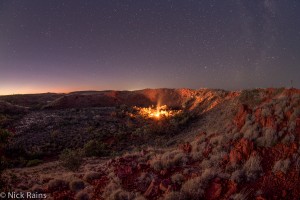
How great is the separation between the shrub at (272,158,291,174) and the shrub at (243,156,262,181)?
0.52 m

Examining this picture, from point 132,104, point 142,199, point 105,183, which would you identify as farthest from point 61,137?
point 132,104

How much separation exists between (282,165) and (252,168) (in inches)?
38.2

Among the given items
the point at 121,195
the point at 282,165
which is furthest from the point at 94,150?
the point at 282,165

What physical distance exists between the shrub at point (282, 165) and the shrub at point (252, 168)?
0.52 metres

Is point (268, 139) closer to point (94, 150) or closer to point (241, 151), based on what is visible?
point (241, 151)

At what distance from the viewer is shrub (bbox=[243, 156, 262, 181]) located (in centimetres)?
875

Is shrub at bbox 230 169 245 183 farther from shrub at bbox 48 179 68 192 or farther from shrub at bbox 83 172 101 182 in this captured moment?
shrub at bbox 48 179 68 192

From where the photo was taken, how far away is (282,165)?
879cm

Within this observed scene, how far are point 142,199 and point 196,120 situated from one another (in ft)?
88.3

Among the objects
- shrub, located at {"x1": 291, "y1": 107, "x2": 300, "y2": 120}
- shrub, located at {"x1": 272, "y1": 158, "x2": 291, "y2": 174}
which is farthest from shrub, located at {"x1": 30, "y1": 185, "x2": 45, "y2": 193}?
shrub, located at {"x1": 291, "y1": 107, "x2": 300, "y2": 120}

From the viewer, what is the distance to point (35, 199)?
32.0 ft

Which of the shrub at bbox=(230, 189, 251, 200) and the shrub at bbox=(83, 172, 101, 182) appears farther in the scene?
the shrub at bbox=(83, 172, 101, 182)

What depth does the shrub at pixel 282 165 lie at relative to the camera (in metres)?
8.59

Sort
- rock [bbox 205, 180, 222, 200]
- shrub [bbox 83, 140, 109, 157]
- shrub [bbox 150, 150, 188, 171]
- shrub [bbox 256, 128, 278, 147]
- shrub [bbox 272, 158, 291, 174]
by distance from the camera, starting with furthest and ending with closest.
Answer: shrub [bbox 83, 140, 109, 157] → shrub [bbox 150, 150, 188, 171] → shrub [bbox 256, 128, 278, 147] → shrub [bbox 272, 158, 291, 174] → rock [bbox 205, 180, 222, 200]
